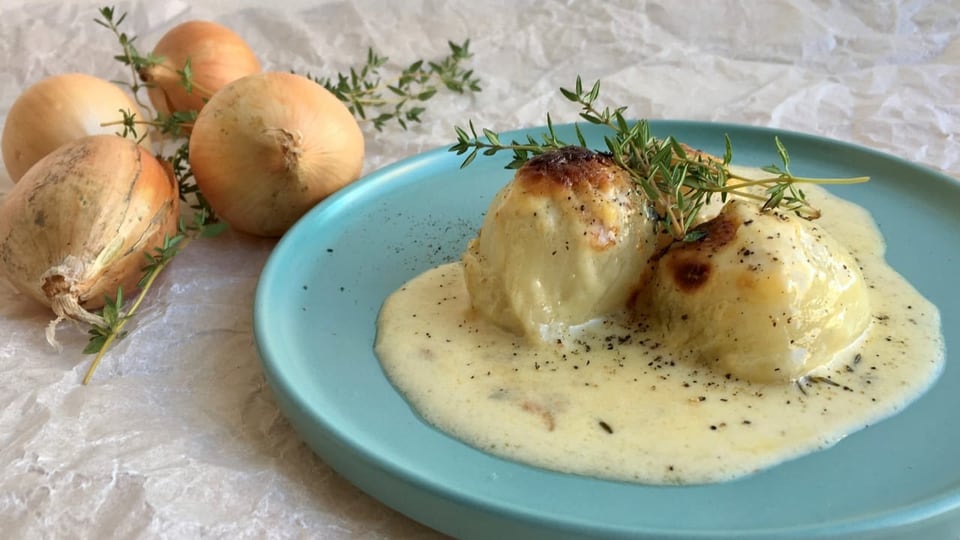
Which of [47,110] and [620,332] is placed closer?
[620,332]

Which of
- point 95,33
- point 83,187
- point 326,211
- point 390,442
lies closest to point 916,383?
point 390,442

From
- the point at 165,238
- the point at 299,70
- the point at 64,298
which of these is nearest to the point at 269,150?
the point at 165,238

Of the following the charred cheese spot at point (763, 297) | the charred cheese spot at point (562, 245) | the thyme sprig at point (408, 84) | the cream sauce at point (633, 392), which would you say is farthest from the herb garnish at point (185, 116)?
the charred cheese spot at point (763, 297)

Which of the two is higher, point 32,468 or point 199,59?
point 199,59

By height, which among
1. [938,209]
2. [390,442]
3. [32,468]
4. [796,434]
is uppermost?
[938,209]

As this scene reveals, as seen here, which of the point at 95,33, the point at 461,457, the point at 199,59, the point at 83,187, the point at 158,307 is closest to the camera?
the point at 461,457

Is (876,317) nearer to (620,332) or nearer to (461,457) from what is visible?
(620,332)

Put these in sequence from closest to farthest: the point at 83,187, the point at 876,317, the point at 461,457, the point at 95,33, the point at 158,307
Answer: the point at 461,457 < the point at 876,317 < the point at 83,187 < the point at 158,307 < the point at 95,33

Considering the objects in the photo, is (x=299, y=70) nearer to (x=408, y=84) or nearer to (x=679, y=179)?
(x=408, y=84)
